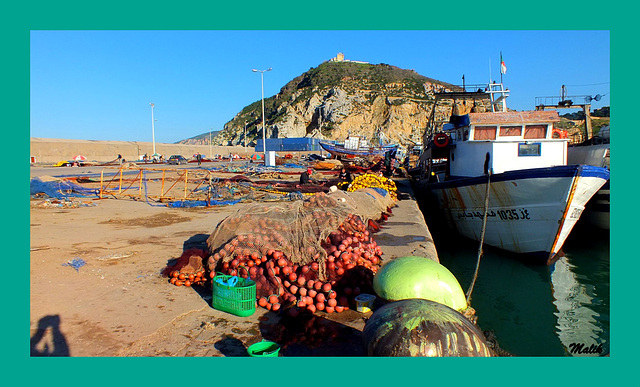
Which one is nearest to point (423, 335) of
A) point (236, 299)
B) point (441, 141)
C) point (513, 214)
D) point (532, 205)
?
point (236, 299)

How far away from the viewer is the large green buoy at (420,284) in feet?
14.5

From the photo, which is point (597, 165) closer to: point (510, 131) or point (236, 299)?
point (510, 131)

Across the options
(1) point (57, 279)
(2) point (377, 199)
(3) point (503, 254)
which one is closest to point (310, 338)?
(1) point (57, 279)

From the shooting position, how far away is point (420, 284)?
4.43m

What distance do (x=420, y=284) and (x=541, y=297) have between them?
582 centimetres

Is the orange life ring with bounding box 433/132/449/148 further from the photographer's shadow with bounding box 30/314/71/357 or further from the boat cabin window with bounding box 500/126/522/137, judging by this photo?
the photographer's shadow with bounding box 30/314/71/357

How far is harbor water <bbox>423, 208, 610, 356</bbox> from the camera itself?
6.61 metres

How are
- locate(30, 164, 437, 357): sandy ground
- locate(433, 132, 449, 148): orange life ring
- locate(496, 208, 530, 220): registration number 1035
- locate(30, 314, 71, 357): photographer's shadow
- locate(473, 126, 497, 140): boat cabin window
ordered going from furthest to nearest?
locate(433, 132, 449, 148): orange life ring → locate(473, 126, 497, 140): boat cabin window → locate(496, 208, 530, 220): registration number 1035 → locate(30, 164, 437, 357): sandy ground → locate(30, 314, 71, 357): photographer's shadow

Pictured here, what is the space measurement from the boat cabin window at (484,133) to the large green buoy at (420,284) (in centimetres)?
872

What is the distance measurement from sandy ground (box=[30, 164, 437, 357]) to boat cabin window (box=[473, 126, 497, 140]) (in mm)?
4837

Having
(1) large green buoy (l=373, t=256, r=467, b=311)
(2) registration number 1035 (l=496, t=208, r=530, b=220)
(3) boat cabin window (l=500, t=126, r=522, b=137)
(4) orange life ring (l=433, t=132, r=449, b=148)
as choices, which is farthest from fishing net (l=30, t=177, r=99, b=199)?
(3) boat cabin window (l=500, t=126, r=522, b=137)

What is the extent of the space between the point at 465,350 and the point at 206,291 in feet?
12.0

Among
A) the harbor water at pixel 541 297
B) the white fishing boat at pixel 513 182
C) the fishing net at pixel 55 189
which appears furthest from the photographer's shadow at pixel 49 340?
the fishing net at pixel 55 189

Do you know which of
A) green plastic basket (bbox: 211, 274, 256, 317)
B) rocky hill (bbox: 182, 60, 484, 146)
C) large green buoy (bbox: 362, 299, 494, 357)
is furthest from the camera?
rocky hill (bbox: 182, 60, 484, 146)
